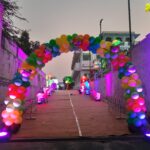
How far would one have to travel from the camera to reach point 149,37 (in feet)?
48.3

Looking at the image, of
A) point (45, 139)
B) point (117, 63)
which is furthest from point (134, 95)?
point (45, 139)

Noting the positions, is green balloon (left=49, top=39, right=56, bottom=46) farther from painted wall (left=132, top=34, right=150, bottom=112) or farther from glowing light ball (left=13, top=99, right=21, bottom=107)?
painted wall (left=132, top=34, right=150, bottom=112)

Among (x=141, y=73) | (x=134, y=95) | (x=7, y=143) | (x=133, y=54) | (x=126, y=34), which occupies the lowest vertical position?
(x=7, y=143)

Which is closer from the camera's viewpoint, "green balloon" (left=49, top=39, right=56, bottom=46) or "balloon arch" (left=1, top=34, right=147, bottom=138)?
"balloon arch" (left=1, top=34, right=147, bottom=138)

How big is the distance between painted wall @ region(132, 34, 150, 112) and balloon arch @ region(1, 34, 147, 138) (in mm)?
1201

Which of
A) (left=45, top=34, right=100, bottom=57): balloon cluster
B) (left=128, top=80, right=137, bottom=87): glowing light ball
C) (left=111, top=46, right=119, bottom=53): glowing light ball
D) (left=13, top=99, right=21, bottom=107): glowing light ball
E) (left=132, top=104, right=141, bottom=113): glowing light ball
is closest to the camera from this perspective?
(left=132, top=104, right=141, bottom=113): glowing light ball

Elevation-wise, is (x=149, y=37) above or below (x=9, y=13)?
below

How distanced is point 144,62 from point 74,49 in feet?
12.8

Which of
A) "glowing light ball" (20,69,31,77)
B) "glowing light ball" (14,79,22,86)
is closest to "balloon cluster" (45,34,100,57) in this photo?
"glowing light ball" (20,69,31,77)

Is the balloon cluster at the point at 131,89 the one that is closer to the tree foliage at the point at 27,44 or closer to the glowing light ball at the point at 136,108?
the glowing light ball at the point at 136,108

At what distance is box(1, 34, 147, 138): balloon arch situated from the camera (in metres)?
13.4

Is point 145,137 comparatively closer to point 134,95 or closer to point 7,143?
point 134,95

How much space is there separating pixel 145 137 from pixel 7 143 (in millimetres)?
5392

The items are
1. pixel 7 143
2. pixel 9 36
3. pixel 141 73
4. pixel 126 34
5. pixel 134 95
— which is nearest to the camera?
pixel 7 143
